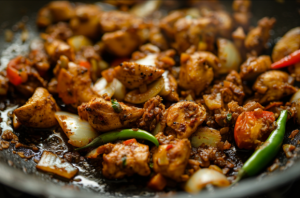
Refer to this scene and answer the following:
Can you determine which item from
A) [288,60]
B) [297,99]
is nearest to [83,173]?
[297,99]

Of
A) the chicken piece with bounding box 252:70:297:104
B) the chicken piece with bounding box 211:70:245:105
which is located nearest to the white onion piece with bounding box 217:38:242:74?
the chicken piece with bounding box 211:70:245:105

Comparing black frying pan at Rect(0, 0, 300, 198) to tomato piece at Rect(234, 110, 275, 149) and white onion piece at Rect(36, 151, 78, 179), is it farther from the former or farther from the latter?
tomato piece at Rect(234, 110, 275, 149)

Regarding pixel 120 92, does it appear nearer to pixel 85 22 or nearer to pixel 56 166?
pixel 56 166

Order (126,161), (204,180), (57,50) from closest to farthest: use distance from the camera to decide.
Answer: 1. (204,180)
2. (126,161)
3. (57,50)

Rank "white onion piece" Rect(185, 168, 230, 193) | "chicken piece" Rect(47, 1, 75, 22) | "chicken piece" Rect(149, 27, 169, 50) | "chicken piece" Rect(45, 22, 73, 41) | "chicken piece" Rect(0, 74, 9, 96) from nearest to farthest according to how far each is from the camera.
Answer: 1. "white onion piece" Rect(185, 168, 230, 193)
2. "chicken piece" Rect(0, 74, 9, 96)
3. "chicken piece" Rect(149, 27, 169, 50)
4. "chicken piece" Rect(45, 22, 73, 41)
5. "chicken piece" Rect(47, 1, 75, 22)

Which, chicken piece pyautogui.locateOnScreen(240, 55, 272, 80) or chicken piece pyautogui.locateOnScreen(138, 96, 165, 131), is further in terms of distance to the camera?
chicken piece pyautogui.locateOnScreen(240, 55, 272, 80)

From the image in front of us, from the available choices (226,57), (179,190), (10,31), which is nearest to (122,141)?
(179,190)

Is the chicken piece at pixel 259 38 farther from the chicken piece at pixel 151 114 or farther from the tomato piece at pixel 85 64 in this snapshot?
the tomato piece at pixel 85 64

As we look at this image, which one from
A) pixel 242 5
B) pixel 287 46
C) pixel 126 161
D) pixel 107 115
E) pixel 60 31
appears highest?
pixel 242 5
